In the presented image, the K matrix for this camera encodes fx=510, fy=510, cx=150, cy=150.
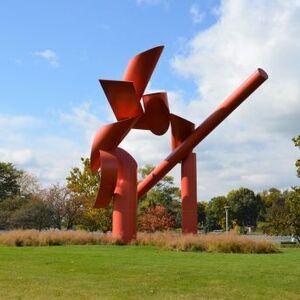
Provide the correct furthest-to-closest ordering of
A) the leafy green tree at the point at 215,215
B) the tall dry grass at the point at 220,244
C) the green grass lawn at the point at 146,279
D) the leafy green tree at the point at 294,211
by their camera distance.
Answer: the leafy green tree at the point at 215,215 → the leafy green tree at the point at 294,211 → the tall dry grass at the point at 220,244 → the green grass lawn at the point at 146,279

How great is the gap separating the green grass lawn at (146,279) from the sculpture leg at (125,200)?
8097mm

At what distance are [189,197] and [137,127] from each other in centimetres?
357

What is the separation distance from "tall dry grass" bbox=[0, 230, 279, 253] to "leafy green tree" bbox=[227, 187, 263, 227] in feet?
176

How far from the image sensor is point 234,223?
215 feet

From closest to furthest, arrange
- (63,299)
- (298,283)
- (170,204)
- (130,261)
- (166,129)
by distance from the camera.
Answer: (63,299) → (298,283) → (130,261) → (166,129) → (170,204)

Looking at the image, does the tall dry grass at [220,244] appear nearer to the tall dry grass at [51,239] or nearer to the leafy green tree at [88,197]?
the tall dry grass at [51,239]

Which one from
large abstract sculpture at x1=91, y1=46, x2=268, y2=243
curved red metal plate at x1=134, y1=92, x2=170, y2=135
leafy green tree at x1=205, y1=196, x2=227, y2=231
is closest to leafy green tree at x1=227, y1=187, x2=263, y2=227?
leafy green tree at x1=205, y1=196, x2=227, y2=231

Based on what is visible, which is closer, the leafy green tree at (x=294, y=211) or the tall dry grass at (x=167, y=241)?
the tall dry grass at (x=167, y=241)

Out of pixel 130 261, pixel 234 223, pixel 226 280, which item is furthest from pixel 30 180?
pixel 226 280

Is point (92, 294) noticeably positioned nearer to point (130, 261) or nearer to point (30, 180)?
point (130, 261)

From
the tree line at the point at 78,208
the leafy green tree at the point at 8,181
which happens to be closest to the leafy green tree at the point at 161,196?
the tree line at the point at 78,208

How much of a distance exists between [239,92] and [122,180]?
567cm

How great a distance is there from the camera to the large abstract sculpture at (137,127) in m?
19.1

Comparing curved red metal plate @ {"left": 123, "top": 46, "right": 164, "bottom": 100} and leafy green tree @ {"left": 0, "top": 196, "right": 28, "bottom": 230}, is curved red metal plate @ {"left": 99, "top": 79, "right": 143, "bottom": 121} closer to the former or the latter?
curved red metal plate @ {"left": 123, "top": 46, "right": 164, "bottom": 100}
